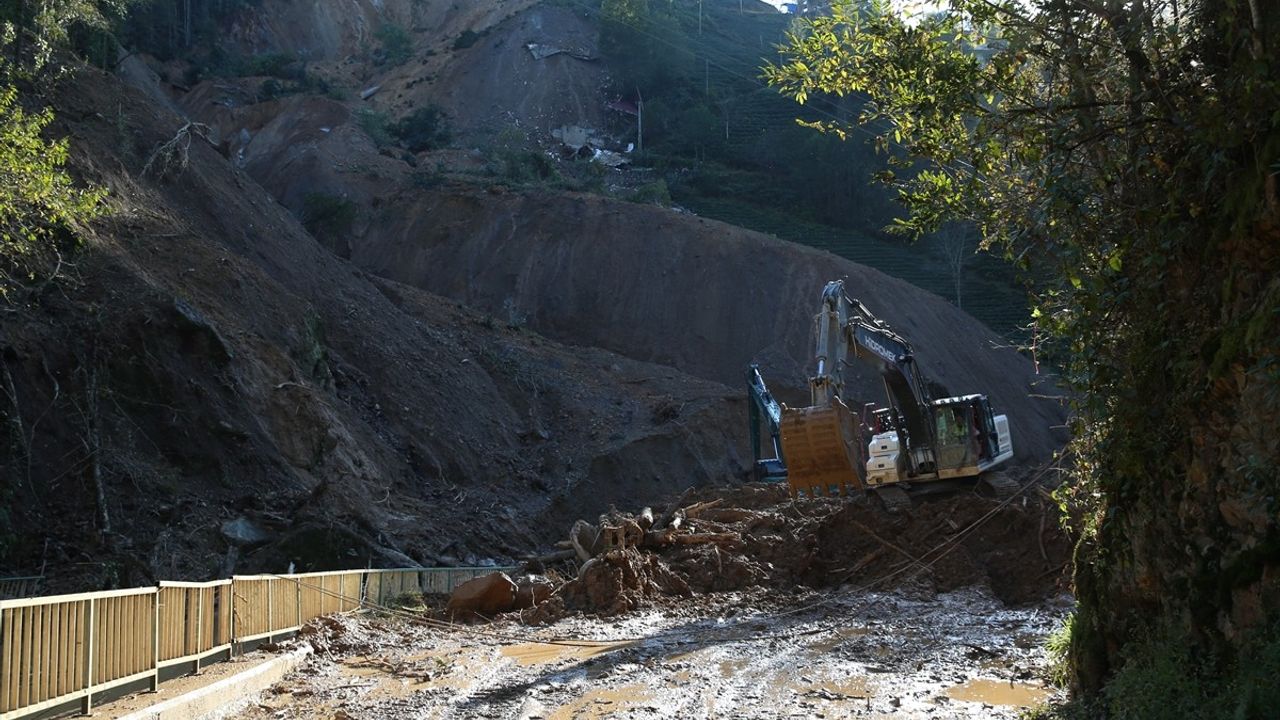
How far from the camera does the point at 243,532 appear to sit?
2036cm

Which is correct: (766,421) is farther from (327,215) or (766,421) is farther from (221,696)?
(327,215)

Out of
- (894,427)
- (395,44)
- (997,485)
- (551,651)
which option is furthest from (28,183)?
(395,44)

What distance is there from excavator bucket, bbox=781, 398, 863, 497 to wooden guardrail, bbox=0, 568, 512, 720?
723 cm

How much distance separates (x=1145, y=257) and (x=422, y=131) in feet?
220

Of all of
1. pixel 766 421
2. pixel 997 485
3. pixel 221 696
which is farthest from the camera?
Result: pixel 766 421

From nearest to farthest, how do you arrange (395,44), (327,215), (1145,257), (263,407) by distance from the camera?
1. (1145,257)
2. (263,407)
3. (327,215)
4. (395,44)

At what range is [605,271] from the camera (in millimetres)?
51438

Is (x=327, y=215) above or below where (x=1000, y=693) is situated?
above

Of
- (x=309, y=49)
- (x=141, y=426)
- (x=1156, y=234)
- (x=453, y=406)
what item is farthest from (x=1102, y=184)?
(x=309, y=49)

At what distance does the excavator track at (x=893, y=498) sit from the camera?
19703 mm

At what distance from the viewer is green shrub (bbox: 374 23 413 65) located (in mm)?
89188

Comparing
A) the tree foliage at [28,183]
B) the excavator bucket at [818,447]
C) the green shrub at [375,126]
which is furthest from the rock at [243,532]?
the green shrub at [375,126]

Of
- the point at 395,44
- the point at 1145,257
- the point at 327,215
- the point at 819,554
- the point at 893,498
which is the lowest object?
the point at 819,554

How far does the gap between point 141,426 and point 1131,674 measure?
1957 cm
